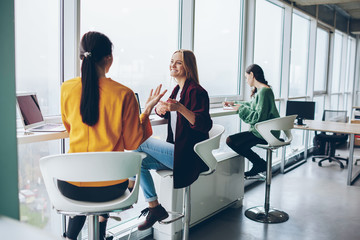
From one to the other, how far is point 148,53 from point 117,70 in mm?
460

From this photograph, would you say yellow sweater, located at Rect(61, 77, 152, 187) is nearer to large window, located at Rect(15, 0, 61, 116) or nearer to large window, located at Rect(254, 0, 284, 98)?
large window, located at Rect(15, 0, 61, 116)

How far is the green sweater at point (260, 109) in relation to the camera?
3537mm

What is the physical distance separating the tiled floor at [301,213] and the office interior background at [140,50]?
0.91 metres

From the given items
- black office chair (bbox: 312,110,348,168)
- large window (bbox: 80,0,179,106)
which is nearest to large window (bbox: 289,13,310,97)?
black office chair (bbox: 312,110,348,168)

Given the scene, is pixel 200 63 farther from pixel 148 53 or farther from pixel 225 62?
pixel 148 53

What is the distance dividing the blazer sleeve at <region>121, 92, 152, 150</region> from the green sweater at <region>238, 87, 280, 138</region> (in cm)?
193

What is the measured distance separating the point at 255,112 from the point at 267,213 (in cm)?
104

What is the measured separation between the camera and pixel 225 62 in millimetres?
4430

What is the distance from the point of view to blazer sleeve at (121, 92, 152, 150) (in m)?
1.78

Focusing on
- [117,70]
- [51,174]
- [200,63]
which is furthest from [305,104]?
[51,174]

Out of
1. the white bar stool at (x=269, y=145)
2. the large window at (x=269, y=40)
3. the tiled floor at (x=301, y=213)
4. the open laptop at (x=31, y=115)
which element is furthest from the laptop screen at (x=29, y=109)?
the large window at (x=269, y=40)

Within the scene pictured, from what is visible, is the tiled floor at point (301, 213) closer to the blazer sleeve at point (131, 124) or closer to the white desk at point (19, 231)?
the blazer sleeve at point (131, 124)

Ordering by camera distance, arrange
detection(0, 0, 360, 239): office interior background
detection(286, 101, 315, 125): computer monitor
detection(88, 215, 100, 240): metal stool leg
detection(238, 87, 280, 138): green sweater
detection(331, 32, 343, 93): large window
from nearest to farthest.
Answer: detection(0, 0, 360, 239): office interior background → detection(88, 215, 100, 240): metal stool leg → detection(238, 87, 280, 138): green sweater → detection(286, 101, 315, 125): computer monitor → detection(331, 32, 343, 93): large window

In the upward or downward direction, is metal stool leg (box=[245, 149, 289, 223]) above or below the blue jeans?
below
